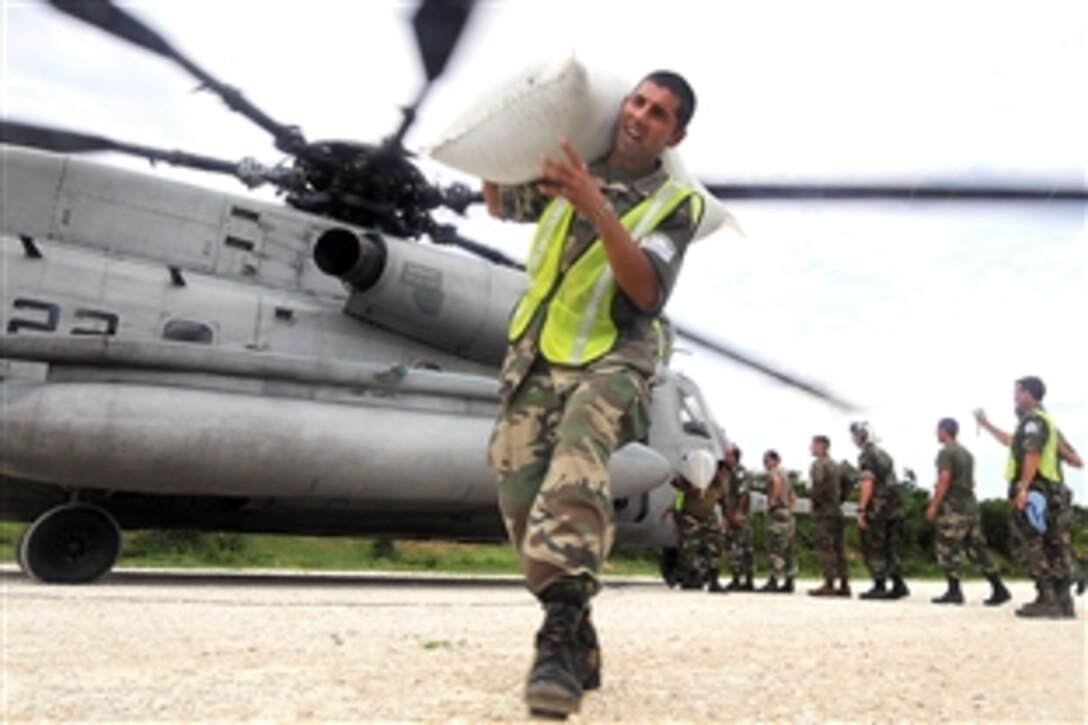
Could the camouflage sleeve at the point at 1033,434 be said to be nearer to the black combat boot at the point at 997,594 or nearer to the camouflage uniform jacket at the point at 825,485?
the black combat boot at the point at 997,594

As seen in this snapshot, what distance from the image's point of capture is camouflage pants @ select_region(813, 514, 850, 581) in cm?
827

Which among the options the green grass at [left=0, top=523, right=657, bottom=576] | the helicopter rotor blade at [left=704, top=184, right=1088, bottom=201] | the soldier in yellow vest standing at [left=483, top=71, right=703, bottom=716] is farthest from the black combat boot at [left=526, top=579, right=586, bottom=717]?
the green grass at [left=0, top=523, right=657, bottom=576]

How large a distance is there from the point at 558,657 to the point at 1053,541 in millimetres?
4950

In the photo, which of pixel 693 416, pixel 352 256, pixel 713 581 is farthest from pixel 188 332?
pixel 713 581

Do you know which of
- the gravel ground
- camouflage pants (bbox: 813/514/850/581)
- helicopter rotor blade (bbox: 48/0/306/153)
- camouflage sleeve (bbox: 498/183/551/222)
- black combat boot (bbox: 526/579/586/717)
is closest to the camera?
black combat boot (bbox: 526/579/586/717)

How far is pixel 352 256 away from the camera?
23.0 ft

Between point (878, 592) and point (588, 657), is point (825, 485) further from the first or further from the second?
point (588, 657)

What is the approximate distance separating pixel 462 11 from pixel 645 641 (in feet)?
7.45

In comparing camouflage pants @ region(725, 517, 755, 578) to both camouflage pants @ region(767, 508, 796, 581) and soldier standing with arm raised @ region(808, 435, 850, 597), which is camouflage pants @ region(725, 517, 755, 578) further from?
soldier standing with arm raised @ region(808, 435, 850, 597)

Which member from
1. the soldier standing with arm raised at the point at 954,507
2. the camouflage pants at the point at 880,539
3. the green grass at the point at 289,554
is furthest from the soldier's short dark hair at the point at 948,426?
the green grass at the point at 289,554

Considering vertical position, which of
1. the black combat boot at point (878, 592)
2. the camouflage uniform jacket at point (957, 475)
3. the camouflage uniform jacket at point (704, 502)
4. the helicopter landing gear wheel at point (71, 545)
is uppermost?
the camouflage uniform jacket at point (957, 475)

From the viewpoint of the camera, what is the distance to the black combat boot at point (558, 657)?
1683mm

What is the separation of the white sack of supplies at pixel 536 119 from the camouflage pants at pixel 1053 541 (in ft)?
14.4

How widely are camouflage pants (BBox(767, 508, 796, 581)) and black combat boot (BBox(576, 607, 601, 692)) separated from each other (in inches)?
287
